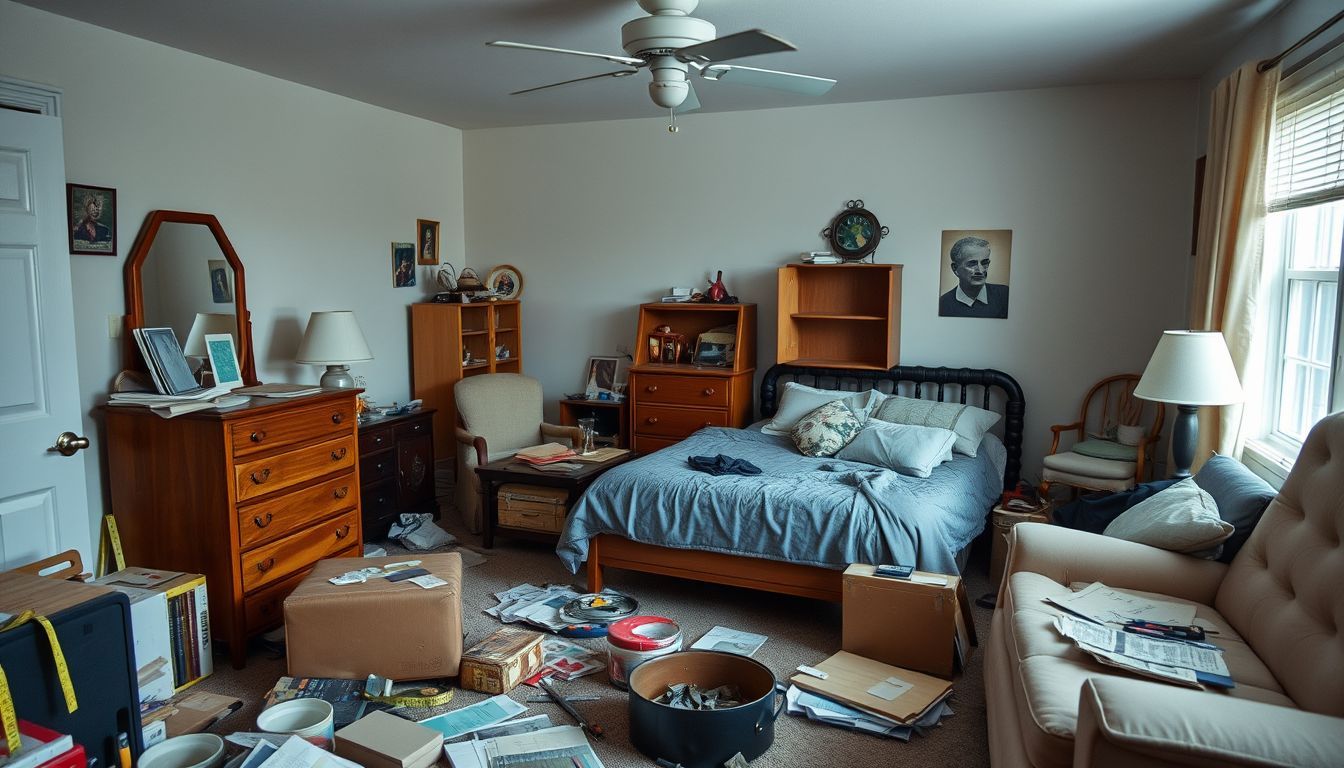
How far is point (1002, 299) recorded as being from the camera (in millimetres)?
4922

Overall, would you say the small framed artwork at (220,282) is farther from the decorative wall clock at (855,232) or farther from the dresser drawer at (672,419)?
the decorative wall clock at (855,232)

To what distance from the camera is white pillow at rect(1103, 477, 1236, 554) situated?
105 inches

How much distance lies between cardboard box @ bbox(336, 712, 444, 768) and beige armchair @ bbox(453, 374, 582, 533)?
2223 millimetres

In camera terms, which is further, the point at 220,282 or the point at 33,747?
the point at 220,282

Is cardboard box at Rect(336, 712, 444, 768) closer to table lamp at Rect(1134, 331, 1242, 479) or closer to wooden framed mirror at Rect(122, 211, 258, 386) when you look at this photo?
wooden framed mirror at Rect(122, 211, 258, 386)

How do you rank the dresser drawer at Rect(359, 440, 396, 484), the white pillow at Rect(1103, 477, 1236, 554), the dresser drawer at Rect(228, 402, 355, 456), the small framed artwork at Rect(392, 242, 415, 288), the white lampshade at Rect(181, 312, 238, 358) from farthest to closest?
1. the small framed artwork at Rect(392, 242, 415, 288)
2. the dresser drawer at Rect(359, 440, 396, 484)
3. the white lampshade at Rect(181, 312, 238, 358)
4. the dresser drawer at Rect(228, 402, 355, 456)
5. the white pillow at Rect(1103, 477, 1236, 554)

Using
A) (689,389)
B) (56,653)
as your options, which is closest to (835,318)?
(689,389)

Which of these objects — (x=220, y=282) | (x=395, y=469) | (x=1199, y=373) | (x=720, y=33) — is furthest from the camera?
(x=395, y=469)

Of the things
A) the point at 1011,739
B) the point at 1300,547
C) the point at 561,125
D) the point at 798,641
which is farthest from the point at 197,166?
the point at 1300,547

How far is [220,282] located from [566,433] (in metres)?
2.00

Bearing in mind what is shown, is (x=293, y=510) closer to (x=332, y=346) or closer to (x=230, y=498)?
(x=230, y=498)

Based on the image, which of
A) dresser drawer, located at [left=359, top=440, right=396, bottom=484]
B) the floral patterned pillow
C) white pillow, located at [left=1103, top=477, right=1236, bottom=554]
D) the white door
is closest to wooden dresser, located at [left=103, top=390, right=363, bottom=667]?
the white door

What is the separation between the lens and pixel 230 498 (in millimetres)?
3285

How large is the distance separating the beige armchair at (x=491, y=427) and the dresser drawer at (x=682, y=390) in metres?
0.50
